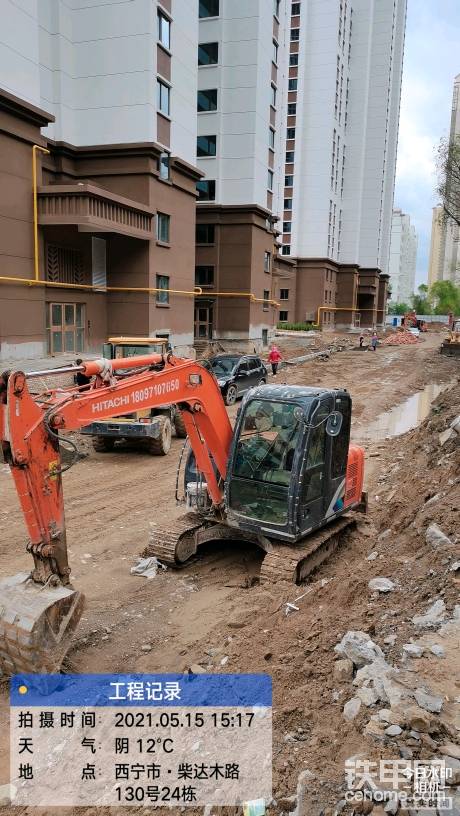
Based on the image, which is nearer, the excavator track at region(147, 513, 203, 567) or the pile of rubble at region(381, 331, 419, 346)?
the excavator track at region(147, 513, 203, 567)

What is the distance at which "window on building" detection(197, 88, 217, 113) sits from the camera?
105 ft

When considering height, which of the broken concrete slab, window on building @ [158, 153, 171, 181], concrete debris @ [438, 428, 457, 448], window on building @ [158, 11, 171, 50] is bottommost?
the broken concrete slab

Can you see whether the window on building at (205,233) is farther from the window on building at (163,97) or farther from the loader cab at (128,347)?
the loader cab at (128,347)

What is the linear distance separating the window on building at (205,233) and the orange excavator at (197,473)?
2645 cm

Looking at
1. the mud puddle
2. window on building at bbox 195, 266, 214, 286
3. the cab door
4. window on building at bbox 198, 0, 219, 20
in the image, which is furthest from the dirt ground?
window on building at bbox 198, 0, 219, 20

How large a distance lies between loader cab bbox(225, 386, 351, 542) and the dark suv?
1248cm

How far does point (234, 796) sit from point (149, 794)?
0.62m

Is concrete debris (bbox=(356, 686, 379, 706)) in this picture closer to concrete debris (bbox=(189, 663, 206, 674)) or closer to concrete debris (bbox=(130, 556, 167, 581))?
concrete debris (bbox=(189, 663, 206, 674))

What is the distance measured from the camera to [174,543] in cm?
754

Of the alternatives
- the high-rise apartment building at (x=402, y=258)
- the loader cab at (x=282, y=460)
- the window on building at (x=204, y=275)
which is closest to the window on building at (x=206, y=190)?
the window on building at (x=204, y=275)

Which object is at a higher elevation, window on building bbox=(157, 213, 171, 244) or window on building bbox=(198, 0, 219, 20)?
window on building bbox=(198, 0, 219, 20)

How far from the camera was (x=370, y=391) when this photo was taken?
82.7 ft

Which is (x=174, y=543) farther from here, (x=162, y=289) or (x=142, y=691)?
(x=162, y=289)

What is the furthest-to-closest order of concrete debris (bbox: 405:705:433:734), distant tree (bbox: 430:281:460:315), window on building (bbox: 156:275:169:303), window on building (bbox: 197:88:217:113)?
distant tree (bbox: 430:281:460:315), window on building (bbox: 197:88:217:113), window on building (bbox: 156:275:169:303), concrete debris (bbox: 405:705:433:734)
